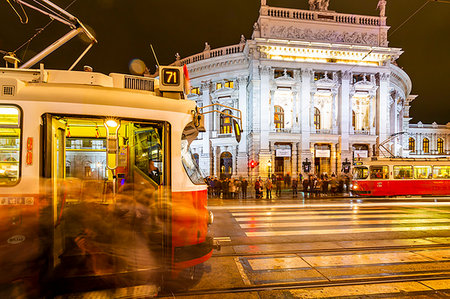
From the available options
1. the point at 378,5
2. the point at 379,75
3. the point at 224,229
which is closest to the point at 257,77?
the point at 379,75

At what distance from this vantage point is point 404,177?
59.4 ft

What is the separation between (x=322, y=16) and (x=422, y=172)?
21330 mm

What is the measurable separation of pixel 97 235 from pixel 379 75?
35.1 meters

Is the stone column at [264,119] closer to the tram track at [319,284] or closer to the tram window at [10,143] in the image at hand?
the tram track at [319,284]

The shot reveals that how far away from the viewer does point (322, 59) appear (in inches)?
1150

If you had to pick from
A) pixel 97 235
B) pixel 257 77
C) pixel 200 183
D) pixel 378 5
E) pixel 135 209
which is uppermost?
pixel 378 5

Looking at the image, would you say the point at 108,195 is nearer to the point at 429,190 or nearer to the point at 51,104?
the point at 51,104

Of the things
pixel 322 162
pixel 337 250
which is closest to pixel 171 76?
pixel 337 250

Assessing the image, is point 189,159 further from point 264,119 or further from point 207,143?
point 207,143

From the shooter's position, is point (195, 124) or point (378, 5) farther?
point (378, 5)

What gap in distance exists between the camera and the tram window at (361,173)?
18.3m

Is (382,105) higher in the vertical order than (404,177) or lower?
higher

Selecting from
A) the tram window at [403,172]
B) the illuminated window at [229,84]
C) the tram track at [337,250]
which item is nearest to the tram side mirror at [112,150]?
the tram track at [337,250]

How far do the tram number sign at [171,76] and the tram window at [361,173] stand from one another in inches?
724
